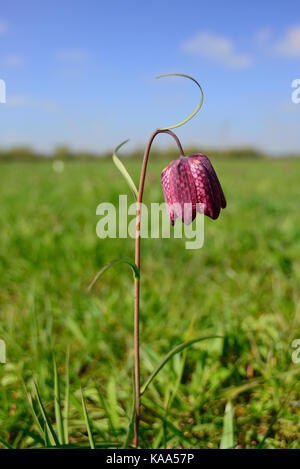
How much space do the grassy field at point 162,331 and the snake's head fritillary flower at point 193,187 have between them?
0.51m

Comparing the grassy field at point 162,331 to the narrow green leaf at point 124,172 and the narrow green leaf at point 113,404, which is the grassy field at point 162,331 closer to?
the narrow green leaf at point 113,404

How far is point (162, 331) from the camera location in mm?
1450

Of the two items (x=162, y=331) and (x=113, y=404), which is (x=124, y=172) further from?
(x=162, y=331)

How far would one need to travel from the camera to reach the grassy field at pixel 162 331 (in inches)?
41.4

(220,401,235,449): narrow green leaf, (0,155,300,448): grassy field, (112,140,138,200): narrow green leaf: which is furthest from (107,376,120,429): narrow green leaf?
(112,140,138,200): narrow green leaf

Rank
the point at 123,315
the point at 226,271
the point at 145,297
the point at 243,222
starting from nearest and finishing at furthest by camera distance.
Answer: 1. the point at 123,315
2. the point at 145,297
3. the point at 226,271
4. the point at 243,222

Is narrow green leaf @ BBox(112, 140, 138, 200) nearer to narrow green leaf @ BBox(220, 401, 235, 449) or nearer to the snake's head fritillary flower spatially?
the snake's head fritillary flower

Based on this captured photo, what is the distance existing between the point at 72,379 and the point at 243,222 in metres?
1.88

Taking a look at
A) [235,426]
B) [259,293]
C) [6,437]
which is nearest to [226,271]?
[259,293]

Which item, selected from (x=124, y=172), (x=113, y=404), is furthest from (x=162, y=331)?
(x=124, y=172)

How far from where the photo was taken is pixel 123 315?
1576 mm

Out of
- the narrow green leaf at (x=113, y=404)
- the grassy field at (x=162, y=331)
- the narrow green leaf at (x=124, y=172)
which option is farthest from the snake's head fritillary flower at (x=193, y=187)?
the narrow green leaf at (x=113, y=404)
